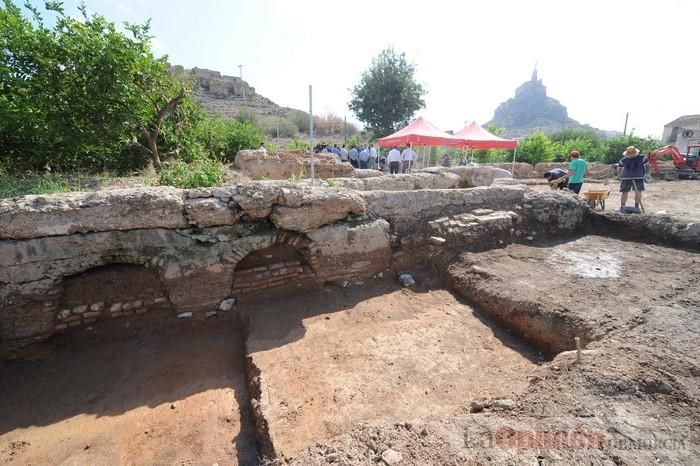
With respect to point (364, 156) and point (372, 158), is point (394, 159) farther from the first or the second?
point (364, 156)

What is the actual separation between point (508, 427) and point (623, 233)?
542 centimetres

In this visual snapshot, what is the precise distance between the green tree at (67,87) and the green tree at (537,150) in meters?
20.0

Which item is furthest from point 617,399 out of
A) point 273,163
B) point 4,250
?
point 273,163

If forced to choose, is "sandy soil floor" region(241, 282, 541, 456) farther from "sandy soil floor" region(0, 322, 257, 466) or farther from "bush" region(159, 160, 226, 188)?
"bush" region(159, 160, 226, 188)

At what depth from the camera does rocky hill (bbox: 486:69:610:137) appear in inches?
2901

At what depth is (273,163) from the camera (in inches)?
369

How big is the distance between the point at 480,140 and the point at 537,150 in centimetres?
997

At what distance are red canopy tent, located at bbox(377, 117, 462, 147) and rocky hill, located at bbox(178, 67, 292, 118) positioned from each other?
22.0 m

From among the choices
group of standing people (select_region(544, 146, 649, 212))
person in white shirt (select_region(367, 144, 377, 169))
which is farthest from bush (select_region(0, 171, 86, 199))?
person in white shirt (select_region(367, 144, 377, 169))

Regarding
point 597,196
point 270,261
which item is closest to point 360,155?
point 597,196

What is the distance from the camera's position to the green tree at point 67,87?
4477 mm

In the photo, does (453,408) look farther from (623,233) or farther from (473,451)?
(623,233)

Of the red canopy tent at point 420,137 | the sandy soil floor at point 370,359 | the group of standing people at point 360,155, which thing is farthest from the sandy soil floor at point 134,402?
the group of standing people at point 360,155

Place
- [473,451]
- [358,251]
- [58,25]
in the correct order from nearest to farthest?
[473,451], [358,251], [58,25]
